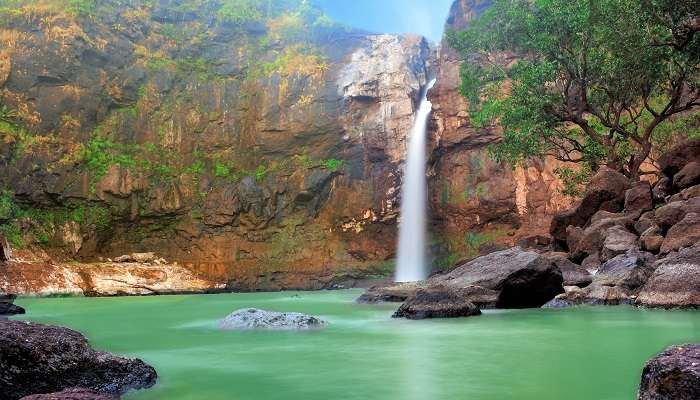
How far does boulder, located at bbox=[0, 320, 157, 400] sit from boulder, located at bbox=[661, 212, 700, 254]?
11.0 m

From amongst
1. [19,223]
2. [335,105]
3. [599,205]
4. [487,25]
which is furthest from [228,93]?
[599,205]

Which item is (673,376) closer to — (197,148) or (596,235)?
(596,235)

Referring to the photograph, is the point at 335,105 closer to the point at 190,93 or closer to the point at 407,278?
the point at 190,93

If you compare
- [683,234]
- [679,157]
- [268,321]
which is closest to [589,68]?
[679,157]

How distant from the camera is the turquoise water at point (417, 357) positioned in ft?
12.9

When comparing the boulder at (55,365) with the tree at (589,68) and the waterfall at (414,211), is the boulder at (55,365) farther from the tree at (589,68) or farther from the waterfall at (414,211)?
the waterfall at (414,211)

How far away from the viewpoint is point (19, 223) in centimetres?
3022

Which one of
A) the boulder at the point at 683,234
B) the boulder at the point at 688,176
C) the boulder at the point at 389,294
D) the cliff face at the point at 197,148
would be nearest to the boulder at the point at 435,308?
the boulder at the point at 389,294

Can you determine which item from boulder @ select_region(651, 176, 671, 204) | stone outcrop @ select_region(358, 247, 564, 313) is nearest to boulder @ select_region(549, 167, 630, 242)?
boulder @ select_region(651, 176, 671, 204)

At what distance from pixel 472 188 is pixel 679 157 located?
1813 cm

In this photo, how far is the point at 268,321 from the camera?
26.3 ft

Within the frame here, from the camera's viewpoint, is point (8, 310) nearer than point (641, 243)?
No

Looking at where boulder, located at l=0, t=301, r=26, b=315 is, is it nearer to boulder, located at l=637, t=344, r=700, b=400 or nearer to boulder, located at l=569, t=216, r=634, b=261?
boulder, located at l=637, t=344, r=700, b=400

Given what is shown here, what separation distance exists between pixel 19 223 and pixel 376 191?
20.1m
